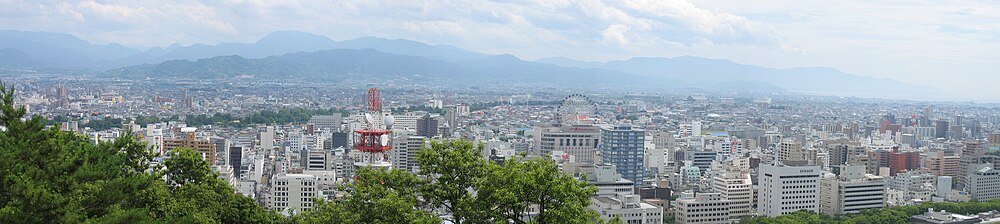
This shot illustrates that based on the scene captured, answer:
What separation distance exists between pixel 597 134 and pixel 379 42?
279 feet

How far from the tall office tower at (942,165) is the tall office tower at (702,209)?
997 cm

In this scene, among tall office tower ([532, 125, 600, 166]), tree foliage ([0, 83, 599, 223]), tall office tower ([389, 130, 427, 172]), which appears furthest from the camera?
tall office tower ([532, 125, 600, 166])

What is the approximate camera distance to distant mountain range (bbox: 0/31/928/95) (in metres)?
68.9

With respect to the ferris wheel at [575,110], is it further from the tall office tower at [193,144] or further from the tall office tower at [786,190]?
the tall office tower at [786,190]

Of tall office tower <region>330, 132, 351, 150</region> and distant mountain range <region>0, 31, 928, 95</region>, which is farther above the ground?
distant mountain range <region>0, 31, 928, 95</region>

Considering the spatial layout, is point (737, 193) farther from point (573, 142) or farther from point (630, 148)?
point (573, 142)

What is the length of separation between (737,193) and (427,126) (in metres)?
18.2

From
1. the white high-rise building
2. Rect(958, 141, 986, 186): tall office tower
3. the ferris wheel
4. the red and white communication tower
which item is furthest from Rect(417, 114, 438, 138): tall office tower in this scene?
the red and white communication tower

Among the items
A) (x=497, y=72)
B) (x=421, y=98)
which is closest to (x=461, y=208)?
(x=421, y=98)

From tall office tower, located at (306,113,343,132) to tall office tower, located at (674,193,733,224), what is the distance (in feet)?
67.0

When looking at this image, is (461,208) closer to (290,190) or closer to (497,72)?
(290,190)

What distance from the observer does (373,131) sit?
33.7 feet

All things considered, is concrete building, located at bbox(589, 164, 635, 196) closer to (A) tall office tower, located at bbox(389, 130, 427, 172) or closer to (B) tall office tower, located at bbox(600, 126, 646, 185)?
(B) tall office tower, located at bbox(600, 126, 646, 185)

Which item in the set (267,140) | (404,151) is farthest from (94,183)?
(267,140)
